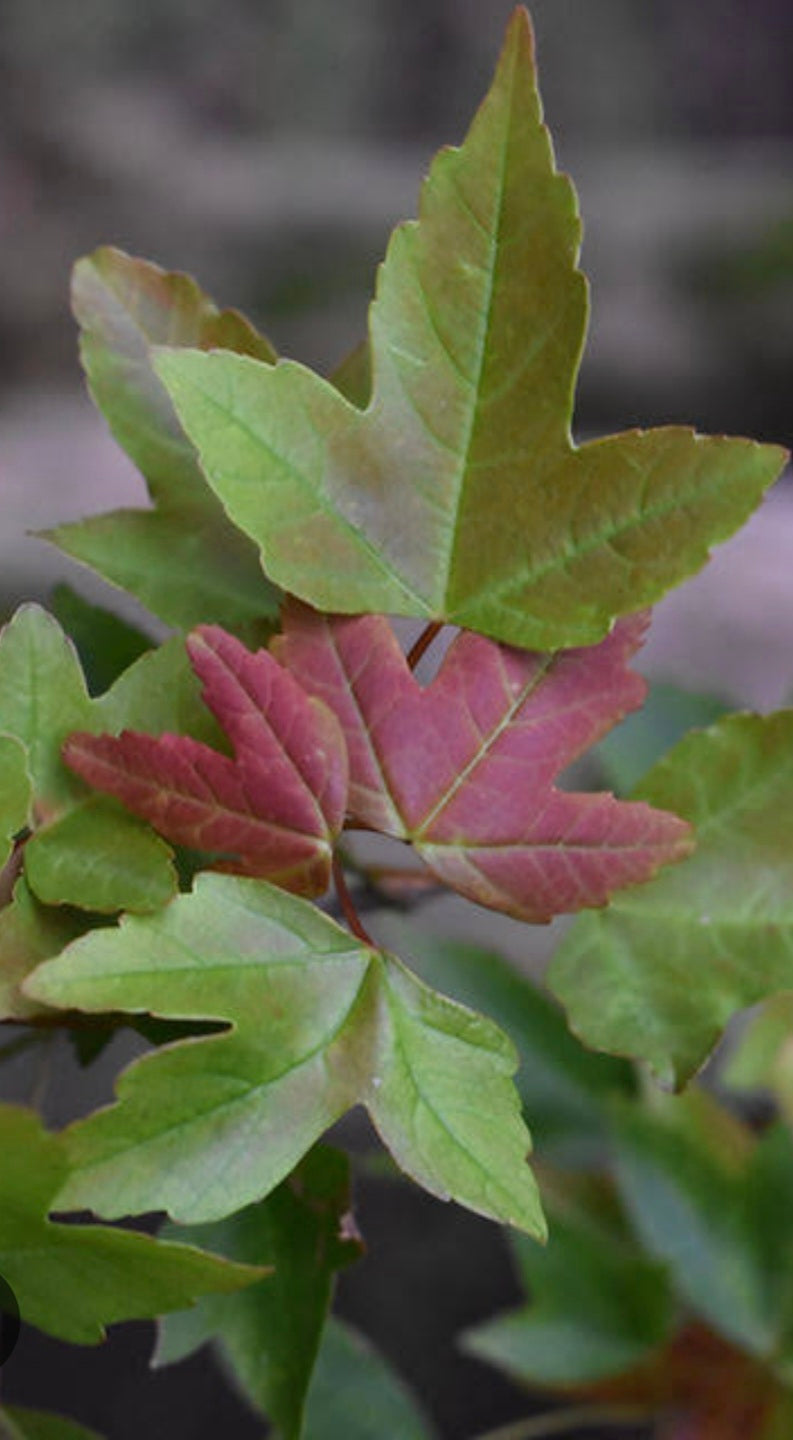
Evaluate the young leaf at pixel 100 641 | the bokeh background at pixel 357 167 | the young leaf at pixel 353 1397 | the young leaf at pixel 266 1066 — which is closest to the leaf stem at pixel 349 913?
the young leaf at pixel 266 1066

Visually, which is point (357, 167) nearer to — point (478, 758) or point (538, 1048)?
point (538, 1048)

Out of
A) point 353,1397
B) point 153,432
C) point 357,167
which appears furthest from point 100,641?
point 357,167

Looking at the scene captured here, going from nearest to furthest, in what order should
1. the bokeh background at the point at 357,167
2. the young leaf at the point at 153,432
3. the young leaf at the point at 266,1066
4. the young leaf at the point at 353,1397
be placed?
the young leaf at the point at 266,1066
the young leaf at the point at 153,432
the young leaf at the point at 353,1397
the bokeh background at the point at 357,167

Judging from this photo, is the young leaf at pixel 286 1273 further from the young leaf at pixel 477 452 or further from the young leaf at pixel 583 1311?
the young leaf at pixel 583 1311

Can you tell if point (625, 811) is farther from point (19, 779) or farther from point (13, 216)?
point (13, 216)

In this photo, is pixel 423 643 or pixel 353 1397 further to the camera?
pixel 353 1397

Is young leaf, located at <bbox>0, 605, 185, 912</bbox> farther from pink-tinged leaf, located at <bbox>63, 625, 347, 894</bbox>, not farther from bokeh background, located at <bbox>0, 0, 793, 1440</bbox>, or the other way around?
bokeh background, located at <bbox>0, 0, 793, 1440</bbox>
